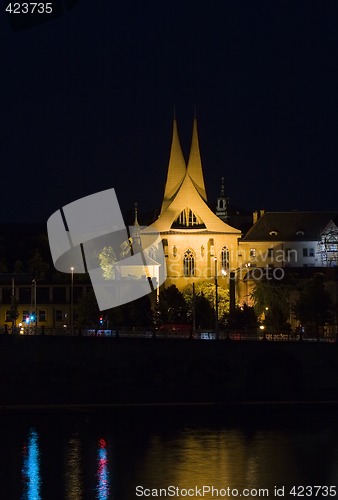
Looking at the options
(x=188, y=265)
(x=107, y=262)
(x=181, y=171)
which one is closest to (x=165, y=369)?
(x=107, y=262)

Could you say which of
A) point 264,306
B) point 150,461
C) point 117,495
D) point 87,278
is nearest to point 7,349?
point 150,461

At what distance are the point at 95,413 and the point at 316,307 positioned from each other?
1367 inches

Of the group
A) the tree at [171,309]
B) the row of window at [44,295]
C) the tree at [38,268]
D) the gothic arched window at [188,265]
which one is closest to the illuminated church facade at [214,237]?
the gothic arched window at [188,265]

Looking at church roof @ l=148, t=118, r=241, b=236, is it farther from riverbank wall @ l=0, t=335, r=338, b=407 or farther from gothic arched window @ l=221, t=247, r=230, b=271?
riverbank wall @ l=0, t=335, r=338, b=407

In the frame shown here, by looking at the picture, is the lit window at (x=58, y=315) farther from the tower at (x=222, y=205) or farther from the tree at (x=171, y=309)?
the tower at (x=222, y=205)

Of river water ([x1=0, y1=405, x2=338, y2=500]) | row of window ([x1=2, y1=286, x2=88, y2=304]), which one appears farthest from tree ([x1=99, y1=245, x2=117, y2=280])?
river water ([x1=0, y1=405, x2=338, y2=500])

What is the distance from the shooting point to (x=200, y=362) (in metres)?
94.5

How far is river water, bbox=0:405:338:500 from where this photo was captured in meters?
65.0

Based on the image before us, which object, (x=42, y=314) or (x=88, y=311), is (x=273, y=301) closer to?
(x=88, y=311)

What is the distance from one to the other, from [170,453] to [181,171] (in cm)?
9868

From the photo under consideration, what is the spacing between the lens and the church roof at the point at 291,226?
569ft

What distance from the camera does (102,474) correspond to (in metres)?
68.6

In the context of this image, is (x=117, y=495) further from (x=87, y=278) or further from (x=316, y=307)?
(x=87, y=278)

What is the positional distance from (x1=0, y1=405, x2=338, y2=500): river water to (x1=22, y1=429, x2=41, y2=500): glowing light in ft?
0.15
